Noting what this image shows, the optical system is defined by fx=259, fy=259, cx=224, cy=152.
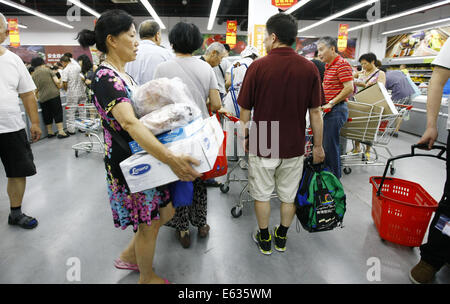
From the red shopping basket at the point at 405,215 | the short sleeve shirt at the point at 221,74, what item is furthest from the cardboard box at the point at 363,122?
the short sleeve shirt at the point at 221,74

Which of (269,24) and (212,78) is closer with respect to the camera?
(269,24)

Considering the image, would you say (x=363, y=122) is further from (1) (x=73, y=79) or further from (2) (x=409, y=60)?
(2) (x=409, y=60)

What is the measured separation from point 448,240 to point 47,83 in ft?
22.6

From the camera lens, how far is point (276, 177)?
6.58 ft

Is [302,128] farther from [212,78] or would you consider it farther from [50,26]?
[50,26]

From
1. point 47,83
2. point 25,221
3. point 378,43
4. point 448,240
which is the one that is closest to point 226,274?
point 448,240

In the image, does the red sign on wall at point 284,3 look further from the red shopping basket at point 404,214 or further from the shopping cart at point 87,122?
the red shopping basket at point 404,214

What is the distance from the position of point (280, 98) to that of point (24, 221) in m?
2.55

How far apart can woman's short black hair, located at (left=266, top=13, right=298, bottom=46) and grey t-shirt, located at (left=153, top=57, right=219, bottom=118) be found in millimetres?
586

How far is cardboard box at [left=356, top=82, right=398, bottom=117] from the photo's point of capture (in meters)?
3.21

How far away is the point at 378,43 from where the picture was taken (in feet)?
50.9

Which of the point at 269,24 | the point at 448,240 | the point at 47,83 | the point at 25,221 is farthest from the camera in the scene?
the point at 47,83

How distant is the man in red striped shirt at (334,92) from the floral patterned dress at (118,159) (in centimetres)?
218
